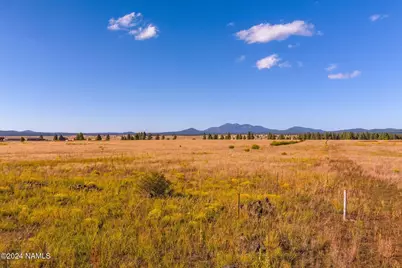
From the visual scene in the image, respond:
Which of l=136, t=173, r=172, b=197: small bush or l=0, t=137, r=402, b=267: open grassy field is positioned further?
l=136, t=173, r=172, b=197: small bush

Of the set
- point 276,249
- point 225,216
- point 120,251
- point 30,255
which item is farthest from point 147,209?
point 276,249

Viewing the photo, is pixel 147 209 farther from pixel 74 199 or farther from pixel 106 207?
pixel 74 199

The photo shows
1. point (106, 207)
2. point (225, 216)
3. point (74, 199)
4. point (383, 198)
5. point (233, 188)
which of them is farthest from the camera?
point (233, 188)

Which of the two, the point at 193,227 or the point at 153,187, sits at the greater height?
the point at 153,187

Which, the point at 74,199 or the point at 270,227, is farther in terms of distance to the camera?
the point at 74,199

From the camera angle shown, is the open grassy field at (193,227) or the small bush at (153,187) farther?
the small bush at (153,187)

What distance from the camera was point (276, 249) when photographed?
24.6 ft

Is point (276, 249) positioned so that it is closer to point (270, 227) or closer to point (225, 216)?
point (270, 227)

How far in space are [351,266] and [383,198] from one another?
33.1 ft

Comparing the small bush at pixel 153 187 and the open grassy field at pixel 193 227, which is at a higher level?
the small bush at pixel 153 187

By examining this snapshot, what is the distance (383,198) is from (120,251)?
14.4 m

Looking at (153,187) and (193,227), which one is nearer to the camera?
(193,227)

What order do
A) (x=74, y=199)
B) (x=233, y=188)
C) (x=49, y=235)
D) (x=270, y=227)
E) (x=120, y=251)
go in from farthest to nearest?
(x=233, y=188)
(x=74, y=199)
(x=270, y=227)
(x=49, y=235)
(x=120, y=251)

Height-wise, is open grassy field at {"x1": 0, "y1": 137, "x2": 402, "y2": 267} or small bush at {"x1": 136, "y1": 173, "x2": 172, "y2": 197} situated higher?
small bush at {"x1": 136, "y1": 173, "x2": 172, "y2": 197}
